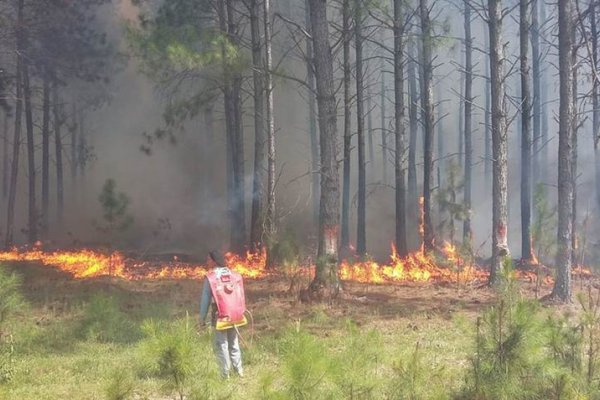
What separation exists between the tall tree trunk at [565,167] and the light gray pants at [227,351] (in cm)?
672

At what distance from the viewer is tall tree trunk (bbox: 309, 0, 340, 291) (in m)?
11.3

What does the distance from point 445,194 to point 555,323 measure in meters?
14.2

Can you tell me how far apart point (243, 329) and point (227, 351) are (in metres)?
2.63

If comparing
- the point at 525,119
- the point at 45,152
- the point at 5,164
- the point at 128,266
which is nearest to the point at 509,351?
the point at 128,266

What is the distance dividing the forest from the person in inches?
11.3

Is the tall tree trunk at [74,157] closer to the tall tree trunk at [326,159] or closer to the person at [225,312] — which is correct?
the tall tree trunk at [326,159]

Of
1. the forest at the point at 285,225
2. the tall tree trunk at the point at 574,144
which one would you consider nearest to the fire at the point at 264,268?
the forest at the point at 285,225

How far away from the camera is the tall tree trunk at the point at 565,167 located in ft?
35.6

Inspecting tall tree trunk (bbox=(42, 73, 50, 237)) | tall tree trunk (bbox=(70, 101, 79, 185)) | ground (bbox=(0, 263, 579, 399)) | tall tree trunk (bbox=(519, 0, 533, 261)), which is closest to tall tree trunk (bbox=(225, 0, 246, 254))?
ground (bbox=(0, 263, 579, 399))

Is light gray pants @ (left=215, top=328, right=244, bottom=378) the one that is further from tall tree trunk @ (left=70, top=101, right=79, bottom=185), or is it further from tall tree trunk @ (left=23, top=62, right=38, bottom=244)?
tall tree trunk @ (left=70, top=101, right=79, bottom=185)

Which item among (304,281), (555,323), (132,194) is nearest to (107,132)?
(132,194)

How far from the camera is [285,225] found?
Result: 19.5 metres

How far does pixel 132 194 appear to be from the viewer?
82.8 ft

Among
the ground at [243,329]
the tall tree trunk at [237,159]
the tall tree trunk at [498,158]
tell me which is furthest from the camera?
the tall tree trunk at [237,159]
